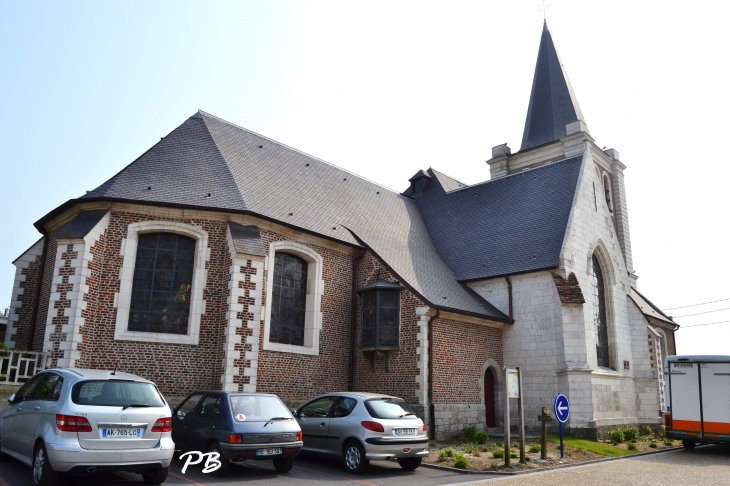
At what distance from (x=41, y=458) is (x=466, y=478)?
6779 millimetres

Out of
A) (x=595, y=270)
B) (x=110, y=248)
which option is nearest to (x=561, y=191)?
(x=595, y=270)

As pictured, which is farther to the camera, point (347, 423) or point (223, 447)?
point (347, 423)

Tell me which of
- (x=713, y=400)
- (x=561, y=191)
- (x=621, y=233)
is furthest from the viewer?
(x=621, y=233)

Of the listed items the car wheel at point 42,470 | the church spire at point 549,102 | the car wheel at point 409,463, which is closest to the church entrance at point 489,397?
the car wheel at point 409,463

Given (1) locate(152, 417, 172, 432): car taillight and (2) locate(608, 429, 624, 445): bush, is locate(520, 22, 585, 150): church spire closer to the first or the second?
(2) locate(608, 429, 624, 445): bush

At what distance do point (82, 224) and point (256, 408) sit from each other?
748 centimetres

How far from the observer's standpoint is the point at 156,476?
778 cm

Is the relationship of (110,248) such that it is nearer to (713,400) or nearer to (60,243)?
(60,243)

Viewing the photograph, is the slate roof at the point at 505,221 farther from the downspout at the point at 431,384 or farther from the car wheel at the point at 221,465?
the car wheel at the point at 221,465

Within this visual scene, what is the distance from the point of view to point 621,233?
3105 centimetres

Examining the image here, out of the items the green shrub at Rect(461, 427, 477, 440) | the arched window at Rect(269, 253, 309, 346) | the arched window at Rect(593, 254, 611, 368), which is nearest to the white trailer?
the arched window at Rect(593, 254, 611, 368)

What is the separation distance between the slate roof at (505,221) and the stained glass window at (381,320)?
437 cm

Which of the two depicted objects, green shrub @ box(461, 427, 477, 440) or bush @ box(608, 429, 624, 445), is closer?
green shrub @ box(461, 427, 477, 440)

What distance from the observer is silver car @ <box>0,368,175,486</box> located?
22.9 ft
